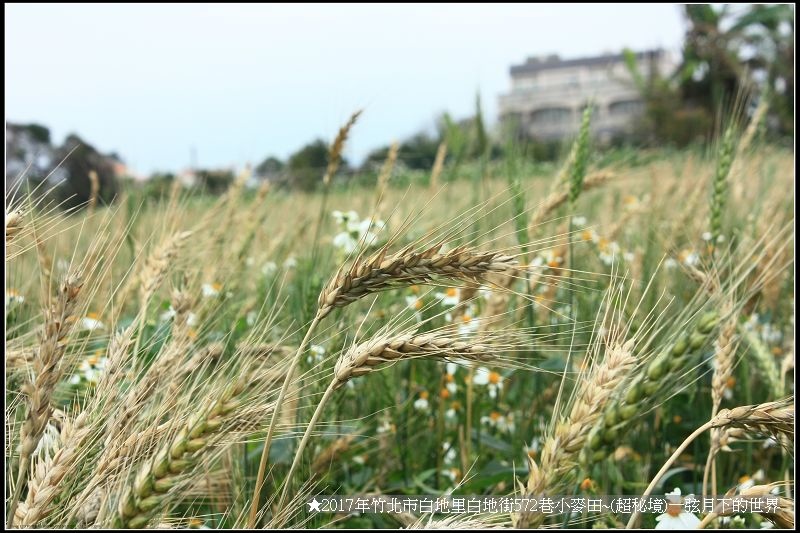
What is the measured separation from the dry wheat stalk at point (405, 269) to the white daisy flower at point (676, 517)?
0.57m

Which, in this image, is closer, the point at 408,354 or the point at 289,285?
the point at 408,354

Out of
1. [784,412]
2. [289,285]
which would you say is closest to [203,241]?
[289,285]

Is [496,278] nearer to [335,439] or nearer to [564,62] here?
[335,439]

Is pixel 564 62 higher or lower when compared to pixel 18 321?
higher

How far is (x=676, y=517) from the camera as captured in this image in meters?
1.15

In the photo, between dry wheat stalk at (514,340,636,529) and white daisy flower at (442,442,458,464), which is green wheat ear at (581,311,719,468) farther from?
white daisy flower at (442,442,458,464)

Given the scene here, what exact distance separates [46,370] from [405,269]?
1.67 ft

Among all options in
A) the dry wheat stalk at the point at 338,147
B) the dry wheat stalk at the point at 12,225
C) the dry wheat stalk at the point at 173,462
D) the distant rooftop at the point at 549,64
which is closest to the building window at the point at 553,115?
the distant rooftop at the point at 549,64

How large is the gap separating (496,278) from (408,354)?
1.06m

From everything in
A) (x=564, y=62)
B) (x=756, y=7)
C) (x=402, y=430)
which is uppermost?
(x=564, y=62)

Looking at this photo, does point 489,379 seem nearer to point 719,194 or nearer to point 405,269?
point 719,194

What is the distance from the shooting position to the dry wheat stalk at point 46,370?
0.88m

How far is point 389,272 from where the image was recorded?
93 cm

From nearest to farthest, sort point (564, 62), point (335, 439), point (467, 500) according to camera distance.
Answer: point (467, 500) → point (335, 439) → point (564, 62)
